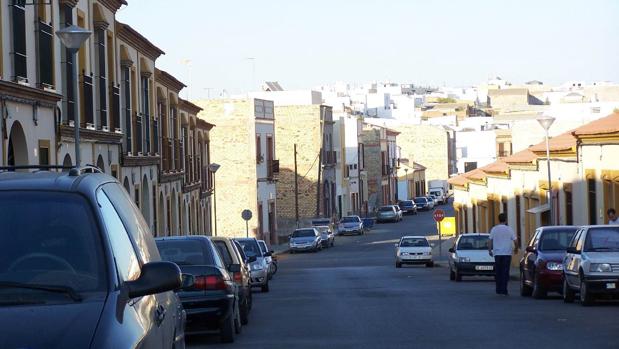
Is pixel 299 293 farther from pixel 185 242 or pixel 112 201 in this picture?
pixel 112 201

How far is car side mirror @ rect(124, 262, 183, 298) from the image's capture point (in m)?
6.10

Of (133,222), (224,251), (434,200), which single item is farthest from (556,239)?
(434,200)

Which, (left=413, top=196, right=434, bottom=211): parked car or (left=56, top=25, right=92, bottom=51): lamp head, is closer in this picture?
(left=56, top=25, right=92, bottom=51): lamp head

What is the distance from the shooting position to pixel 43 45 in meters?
26.2

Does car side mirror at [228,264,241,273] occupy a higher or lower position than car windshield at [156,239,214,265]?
lower

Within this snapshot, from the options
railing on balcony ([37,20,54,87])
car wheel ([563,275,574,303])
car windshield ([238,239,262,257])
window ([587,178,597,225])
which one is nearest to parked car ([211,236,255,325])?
car wheel ([563,275,574,303])

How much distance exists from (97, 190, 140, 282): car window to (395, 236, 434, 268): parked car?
48.0m

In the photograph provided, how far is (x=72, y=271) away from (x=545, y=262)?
20.4m

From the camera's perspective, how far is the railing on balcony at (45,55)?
84.8 ft

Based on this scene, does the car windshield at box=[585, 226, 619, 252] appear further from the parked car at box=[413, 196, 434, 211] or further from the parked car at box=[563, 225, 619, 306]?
the parked car at box=[413, 196, 434, 211]

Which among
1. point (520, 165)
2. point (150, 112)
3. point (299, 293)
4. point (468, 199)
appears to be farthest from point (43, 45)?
point (468, 199)

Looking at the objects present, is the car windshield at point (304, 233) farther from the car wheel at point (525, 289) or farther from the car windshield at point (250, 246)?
the car wheel at point (525, 289)

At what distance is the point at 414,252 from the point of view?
2142 inches

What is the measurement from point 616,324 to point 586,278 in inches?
147
